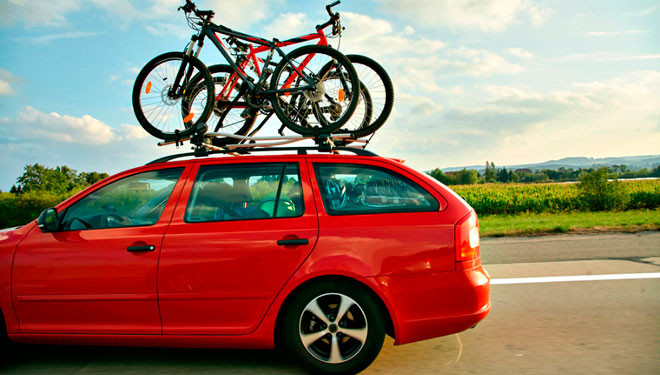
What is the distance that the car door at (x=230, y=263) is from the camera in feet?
11.6

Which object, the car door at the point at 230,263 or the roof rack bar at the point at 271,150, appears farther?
the roof rack bar at the point at 271,150

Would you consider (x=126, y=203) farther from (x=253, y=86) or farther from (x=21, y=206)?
(x=21, y=206)

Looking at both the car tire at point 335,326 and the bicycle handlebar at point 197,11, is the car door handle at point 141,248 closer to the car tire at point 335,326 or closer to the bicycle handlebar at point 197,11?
the car tire at point 335,326

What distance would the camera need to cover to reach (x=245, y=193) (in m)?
3.86

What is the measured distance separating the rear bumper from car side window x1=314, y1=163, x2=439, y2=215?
0.50 meters

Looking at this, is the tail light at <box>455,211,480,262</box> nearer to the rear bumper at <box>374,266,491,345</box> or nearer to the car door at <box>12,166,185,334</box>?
the rear bumper at <box>374,266,491,345</box>

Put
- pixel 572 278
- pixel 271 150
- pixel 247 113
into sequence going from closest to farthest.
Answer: pixel 271 150, pixel 247 113, pixel 572 278

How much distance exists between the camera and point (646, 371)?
3.57 meters

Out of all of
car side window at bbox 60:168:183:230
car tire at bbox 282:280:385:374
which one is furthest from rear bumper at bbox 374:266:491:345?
car side window at bbox 60:168:183:230

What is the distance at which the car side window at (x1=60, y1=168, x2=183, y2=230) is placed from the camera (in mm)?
3857

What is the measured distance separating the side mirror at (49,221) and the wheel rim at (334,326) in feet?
6.43

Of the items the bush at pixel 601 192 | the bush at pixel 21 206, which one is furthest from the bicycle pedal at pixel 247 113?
the bush at pixel 601 192

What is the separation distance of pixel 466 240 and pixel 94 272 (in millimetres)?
2648

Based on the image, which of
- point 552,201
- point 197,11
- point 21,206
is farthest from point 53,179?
point 552,201
